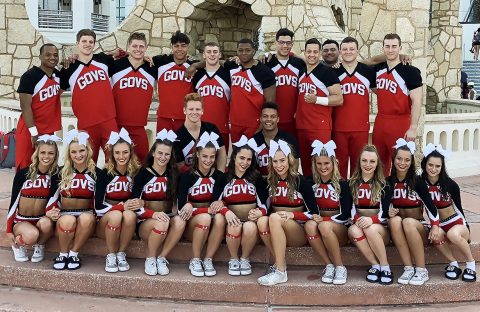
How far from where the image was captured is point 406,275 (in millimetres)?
4383

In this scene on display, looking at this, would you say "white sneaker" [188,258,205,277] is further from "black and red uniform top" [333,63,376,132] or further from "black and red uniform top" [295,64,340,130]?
"black and red uniform top" [333,63,376,132]

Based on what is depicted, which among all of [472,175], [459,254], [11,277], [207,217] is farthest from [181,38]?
[472,175]

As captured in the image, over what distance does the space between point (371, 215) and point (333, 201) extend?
29cm

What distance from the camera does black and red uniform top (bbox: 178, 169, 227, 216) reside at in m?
4.62

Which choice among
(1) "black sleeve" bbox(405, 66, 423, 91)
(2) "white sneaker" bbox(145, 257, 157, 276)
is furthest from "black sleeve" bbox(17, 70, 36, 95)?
(1) "black sleeve" bbox(405, 66, 423, 91)

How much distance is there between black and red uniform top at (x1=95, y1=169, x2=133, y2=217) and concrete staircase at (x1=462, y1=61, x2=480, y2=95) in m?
18.0

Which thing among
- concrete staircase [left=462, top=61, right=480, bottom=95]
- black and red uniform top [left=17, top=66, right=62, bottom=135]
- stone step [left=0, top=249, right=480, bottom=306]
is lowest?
stone step [left=0, top=249, right=480, bottom=306]

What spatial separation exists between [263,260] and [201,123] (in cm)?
120

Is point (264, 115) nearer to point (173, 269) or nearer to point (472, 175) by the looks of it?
point (173, 269)

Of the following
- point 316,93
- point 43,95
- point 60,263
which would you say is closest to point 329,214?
point 316,93

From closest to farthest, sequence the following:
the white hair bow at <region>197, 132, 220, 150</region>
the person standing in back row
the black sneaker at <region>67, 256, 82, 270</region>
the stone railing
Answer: the black sneaker at <region>67, 256, 82, 270</region>
the white hair bow at <region>197, 132, 220, 150</region>
the person standing in back row
the stone railing

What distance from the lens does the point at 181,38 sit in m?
5.48

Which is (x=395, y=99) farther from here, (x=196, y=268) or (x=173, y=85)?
(x=196, y=268)

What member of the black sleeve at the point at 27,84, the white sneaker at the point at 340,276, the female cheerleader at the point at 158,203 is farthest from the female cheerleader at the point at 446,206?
the black sleeve at the point at 27,84
